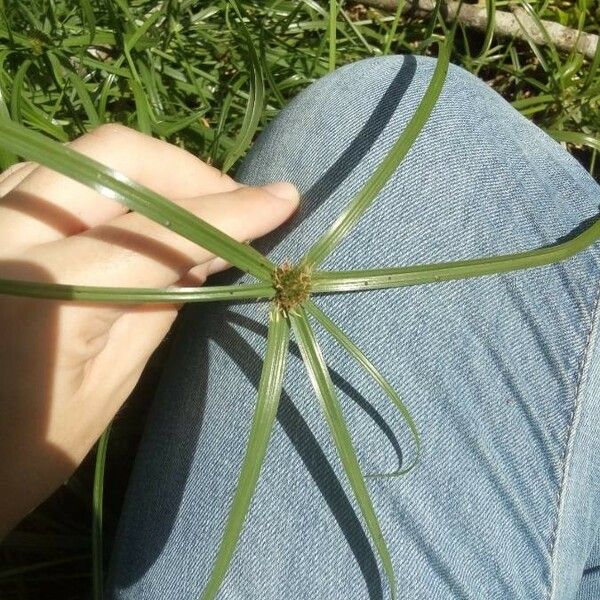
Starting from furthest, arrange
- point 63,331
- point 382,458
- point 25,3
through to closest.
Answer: point 25,3, point 382,458, point 63,331

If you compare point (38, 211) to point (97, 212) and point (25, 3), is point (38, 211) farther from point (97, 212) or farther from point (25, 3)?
point (25, 3)

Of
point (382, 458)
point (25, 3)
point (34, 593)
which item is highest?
point (25, 3)

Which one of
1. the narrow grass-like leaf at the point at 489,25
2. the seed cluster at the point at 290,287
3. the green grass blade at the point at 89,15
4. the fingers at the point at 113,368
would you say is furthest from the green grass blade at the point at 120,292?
the narrow grass-like leaf at the point at 489,25

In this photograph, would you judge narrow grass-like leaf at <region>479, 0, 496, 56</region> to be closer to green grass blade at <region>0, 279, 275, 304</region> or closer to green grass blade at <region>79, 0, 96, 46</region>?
green grass blade at <region>79, 0, 96, 46</region>

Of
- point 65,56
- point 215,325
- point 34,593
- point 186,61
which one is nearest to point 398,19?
point 186,61

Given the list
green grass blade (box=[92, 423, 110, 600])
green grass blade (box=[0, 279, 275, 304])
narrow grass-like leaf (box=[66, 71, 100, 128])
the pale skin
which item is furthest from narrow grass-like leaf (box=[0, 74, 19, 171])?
green grass blade (box=[0, 279, 275, 304])

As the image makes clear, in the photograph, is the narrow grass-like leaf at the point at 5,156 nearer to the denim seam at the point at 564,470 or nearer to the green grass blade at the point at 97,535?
the green grass blade at the point at 97,535
